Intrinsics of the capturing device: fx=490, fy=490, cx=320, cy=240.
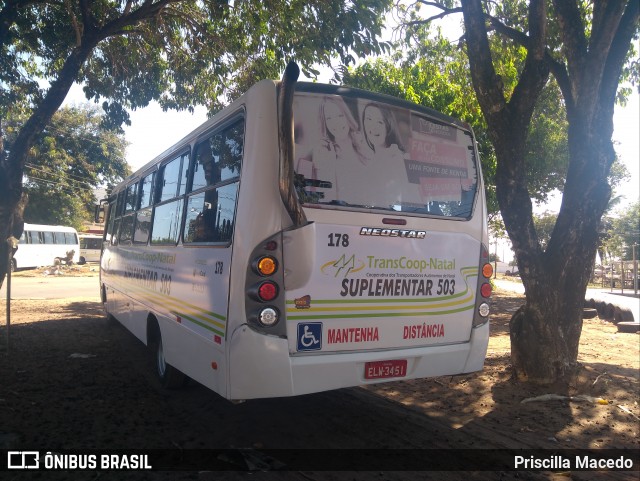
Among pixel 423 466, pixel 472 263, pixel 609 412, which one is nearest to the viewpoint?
pixel 423 466

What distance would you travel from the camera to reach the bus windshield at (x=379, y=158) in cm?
403

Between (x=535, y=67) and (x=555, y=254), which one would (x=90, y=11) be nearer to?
(x=535, y=67)

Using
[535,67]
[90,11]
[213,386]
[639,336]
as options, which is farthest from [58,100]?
[639,336]

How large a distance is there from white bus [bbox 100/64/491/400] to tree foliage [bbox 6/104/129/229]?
3313 centimetres

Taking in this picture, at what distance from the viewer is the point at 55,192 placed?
34.6 metres

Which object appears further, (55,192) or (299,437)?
(55,192)

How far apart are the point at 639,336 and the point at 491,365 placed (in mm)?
5975

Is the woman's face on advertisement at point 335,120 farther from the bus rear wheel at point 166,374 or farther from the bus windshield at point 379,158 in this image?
the bus rear wheel at point 166,374

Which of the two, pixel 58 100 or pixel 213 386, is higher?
pixel 58 100

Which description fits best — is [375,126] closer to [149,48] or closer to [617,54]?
[617,54]

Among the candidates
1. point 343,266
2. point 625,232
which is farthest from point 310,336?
point 625,232

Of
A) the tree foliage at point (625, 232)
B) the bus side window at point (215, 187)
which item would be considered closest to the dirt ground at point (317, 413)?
the bus side window at point (215, 187)

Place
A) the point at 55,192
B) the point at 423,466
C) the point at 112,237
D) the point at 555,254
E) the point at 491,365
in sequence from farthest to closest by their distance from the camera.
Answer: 1. the point at 55,192
2. the point at 112,237
3. the point at 491,365
4. the point at 555,254
5. the point at 423,466

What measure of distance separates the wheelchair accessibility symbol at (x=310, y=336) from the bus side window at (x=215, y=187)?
0.91 meters
